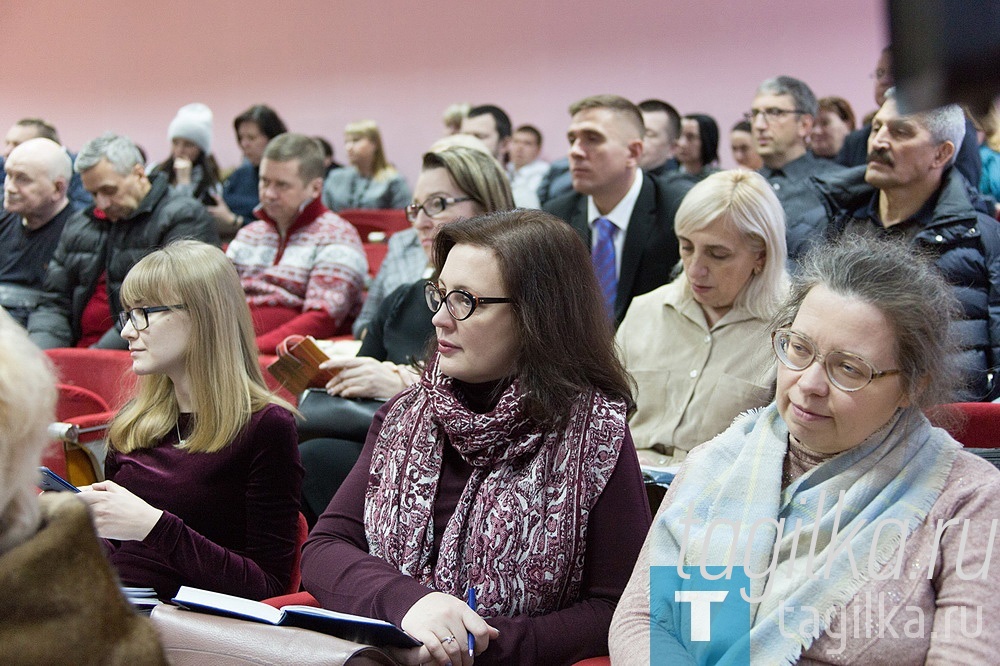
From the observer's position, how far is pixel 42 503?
3.84 ft

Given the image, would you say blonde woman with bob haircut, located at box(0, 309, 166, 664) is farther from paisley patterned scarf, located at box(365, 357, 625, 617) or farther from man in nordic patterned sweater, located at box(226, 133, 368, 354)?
man in nordic patterned sweater, located at box(226, 133, 368, 354)

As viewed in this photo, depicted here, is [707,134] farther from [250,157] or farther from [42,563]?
[42,563]

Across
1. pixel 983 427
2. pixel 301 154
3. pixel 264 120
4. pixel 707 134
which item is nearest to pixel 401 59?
pixel 264 120

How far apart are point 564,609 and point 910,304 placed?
2.55ft

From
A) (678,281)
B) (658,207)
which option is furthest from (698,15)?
(678,281)

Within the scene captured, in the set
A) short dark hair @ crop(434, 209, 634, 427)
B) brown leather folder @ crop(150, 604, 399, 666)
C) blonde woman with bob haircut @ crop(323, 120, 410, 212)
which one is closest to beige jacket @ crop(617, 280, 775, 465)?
short dark hair @ crop(434, 209, 634, 427)

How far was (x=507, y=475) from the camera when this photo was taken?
6.02ft

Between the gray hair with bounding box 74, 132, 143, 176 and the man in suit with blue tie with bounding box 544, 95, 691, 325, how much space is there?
2.07 m

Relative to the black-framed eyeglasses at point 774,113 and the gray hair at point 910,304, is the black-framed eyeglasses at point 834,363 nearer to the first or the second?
the gray hair at point 910,304

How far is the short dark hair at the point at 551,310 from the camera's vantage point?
1824 mm

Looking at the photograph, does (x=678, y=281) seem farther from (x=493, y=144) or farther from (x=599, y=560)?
(x=493, y=144)

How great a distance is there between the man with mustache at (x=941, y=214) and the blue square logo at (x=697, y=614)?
1470 millimetres

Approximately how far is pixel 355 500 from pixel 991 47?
5.27ft

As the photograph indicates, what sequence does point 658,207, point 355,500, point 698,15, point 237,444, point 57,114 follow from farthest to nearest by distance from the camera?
point 57,114 < point 698,15 < point 658,207 < point 237,444 < point 355,500
